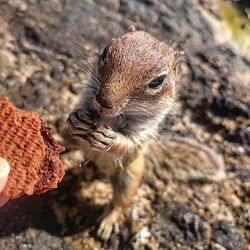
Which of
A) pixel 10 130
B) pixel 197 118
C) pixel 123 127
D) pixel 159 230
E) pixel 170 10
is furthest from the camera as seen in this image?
pixel 170 10

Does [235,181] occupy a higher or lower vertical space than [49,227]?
higher

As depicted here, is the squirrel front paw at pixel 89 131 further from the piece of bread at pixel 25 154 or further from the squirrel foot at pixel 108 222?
the squirrel foot at pixel 108 222

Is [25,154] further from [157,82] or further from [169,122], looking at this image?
[169,122]

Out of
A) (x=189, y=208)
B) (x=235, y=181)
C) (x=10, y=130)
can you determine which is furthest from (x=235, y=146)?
(x=10, y=130)

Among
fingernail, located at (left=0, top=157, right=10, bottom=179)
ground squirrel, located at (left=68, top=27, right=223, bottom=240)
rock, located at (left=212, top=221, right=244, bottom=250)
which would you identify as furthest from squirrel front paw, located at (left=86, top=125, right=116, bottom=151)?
rock, located at (left=212, top=221, right=244, bottom=250)

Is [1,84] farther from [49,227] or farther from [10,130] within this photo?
[10,130]

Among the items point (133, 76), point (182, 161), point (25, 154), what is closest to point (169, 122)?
point (182, 161)
